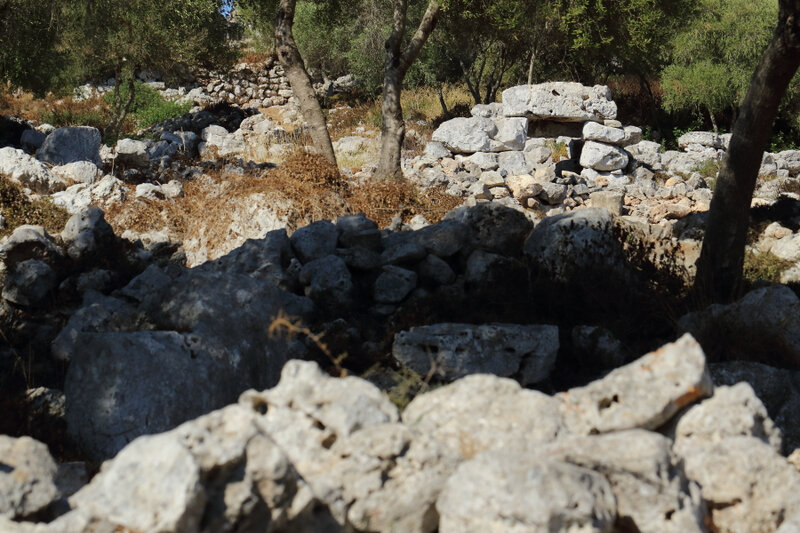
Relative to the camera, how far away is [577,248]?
8.10 metres

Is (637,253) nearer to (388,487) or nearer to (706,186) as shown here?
(388,487)

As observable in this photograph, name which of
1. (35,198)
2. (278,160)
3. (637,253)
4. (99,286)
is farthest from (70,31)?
(637,253)

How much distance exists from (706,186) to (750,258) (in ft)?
29.1

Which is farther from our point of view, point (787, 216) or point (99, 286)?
point (787, 216)

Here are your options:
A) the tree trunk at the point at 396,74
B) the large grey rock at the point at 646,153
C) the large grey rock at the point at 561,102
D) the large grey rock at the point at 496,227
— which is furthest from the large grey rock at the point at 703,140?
the large grey rock at the point at 496,227

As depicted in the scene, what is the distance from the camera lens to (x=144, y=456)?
2.90 m

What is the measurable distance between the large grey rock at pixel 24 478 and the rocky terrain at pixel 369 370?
0.04ft

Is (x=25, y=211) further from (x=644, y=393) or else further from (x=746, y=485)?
(x=746, y=485)

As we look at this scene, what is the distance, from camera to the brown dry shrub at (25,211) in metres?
11.4

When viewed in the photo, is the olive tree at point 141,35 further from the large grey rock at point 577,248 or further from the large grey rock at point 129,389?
the large grey rock at point 129,389

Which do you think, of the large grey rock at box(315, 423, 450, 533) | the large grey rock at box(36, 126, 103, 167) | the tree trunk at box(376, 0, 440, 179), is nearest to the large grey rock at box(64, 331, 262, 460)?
the large grey rock at box(315, 423, 450, 533)

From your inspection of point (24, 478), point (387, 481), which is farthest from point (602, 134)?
point (24, 478)

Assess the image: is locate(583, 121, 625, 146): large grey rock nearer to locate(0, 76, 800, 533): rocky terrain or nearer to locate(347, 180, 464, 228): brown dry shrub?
locate(0, 76, 800, 533): rocky terrain

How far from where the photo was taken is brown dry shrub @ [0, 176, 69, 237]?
37.5 feet
